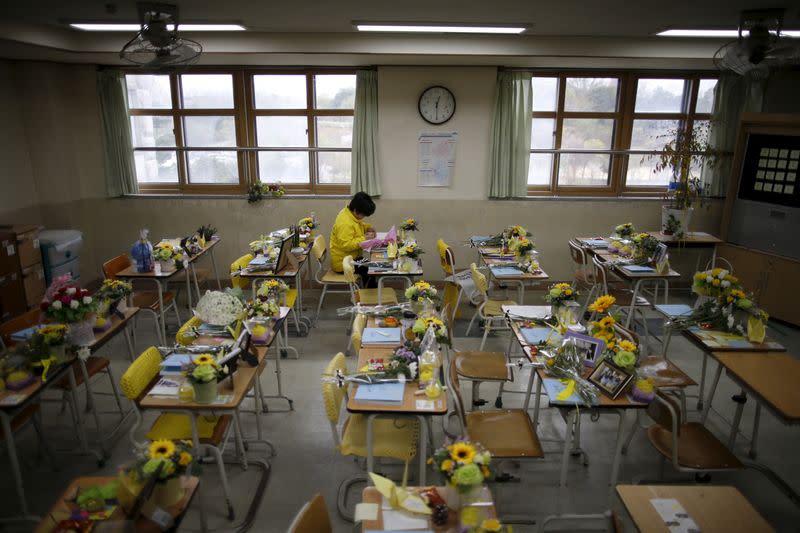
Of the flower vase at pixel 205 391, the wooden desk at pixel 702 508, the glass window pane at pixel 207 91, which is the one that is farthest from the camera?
the glass window pane at pixel 207 91

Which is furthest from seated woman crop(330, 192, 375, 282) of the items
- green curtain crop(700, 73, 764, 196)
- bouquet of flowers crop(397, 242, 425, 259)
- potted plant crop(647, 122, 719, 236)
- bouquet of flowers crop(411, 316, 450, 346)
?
green curtain crop(700, 73, 764, 196)

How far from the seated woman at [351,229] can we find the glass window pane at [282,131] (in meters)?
1.97

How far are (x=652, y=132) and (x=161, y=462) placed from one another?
778cm

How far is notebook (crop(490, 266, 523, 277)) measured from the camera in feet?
18.5

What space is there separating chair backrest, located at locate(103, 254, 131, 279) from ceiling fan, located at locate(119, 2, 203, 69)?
220 centimetres

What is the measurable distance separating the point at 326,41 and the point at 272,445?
4.68 meters

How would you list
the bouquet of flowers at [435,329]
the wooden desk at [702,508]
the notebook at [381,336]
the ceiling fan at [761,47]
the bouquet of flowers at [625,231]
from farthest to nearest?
the bouquet of flowers at [625,231] → the ceiling fan at [761,47] → the notebook at [381,336] → the bouquet of flowers at [435,329] → the wooden desk at [702,508]

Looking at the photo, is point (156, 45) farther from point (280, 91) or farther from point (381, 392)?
point (280, 91)

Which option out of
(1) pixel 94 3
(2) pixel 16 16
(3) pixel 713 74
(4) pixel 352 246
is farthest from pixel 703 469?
(2) pixel 16 16

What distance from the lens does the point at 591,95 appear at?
25.3ft

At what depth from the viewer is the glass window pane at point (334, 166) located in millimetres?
7891

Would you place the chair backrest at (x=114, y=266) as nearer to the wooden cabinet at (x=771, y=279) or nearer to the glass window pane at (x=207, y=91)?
the glass window pane at (x=207, y=91)

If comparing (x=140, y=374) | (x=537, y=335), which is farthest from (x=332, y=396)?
(x=537, y=335)

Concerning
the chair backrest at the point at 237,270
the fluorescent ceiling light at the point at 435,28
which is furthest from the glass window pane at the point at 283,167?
the fluorescent ceiling light at the point at 435,28
